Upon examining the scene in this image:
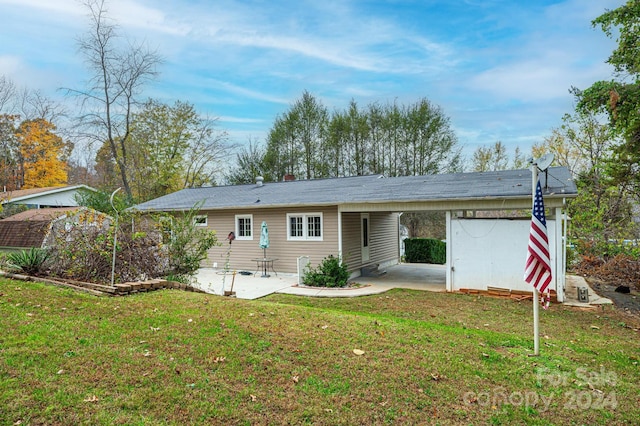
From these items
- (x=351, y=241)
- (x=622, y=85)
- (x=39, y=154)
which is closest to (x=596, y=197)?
(x=622, y=85)

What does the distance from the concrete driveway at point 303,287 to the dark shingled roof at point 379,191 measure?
2521mm

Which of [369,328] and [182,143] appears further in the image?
[182,143]

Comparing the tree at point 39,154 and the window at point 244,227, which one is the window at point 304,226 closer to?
the window at point 244,227

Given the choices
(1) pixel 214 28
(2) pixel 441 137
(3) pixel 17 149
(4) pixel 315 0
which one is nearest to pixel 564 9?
(4) pixel 315 0

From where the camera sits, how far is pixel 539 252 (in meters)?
4.78

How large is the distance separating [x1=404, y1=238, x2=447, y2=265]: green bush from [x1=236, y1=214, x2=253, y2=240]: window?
8.17m

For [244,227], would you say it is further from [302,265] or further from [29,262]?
[29,262]

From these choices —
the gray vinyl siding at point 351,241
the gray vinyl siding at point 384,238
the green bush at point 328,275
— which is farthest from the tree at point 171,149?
the green bush at point 328,275

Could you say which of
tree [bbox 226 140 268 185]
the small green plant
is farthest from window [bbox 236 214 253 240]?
tree [bbox 226 140 268 185]

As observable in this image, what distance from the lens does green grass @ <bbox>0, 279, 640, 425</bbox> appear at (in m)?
3.08

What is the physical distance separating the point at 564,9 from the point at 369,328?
11484mm

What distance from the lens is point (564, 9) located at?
36.1ft

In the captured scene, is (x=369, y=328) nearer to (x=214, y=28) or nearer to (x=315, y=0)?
(x=315, y=0)

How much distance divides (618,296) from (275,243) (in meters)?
10.4
